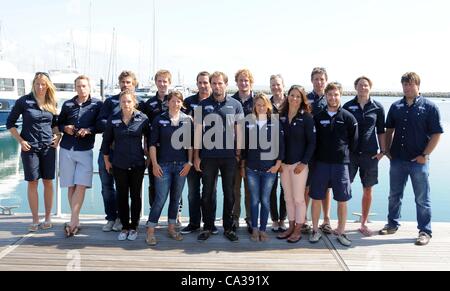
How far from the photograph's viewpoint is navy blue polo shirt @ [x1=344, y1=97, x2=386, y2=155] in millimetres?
4836

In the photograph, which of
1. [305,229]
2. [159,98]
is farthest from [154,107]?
[305,229]

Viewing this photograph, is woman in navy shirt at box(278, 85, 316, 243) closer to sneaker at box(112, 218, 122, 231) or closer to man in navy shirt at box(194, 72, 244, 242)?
man in navy shirt at box(194, 72, 244, 242)

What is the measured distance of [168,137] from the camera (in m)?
4.45

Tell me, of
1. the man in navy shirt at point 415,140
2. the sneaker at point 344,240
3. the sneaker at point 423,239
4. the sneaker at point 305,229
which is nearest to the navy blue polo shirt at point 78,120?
the sneaker at point 305,229

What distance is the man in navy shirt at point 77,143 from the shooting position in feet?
15.6

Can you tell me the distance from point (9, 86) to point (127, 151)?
23738mm

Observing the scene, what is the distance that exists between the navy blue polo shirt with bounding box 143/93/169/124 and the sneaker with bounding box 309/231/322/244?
92.4 inches

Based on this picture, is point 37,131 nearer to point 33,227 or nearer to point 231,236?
point 33,227

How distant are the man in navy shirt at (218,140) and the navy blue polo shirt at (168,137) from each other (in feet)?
0.38

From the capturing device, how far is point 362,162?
495 cm

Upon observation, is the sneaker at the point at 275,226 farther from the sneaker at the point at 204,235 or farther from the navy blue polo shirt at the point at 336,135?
the navy blue polo shirt at the point at 336,135

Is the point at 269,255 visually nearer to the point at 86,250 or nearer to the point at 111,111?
the point at 86,250

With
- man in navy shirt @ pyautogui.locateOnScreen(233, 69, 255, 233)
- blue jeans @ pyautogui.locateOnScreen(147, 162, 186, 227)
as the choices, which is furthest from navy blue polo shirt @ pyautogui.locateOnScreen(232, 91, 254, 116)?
blue jeans @ pyautogui.locateOnScreen(147, 162, 186, 227)
